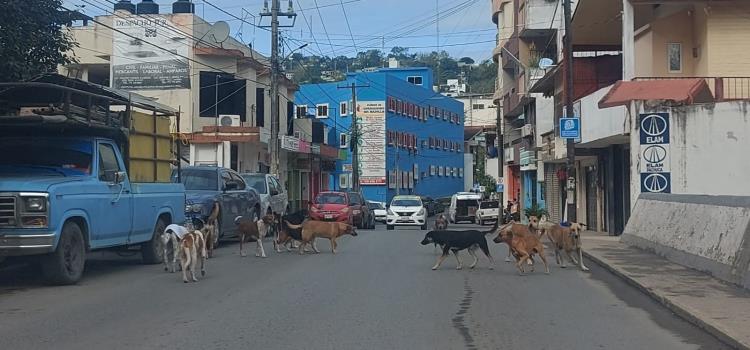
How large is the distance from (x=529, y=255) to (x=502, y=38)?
141 ft

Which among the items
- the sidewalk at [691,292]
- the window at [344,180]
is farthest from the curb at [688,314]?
the window at [344,180]

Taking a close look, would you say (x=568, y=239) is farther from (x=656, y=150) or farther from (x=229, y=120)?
(x=229, y=120)

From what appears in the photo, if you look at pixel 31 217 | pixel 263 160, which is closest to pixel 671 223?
pixel 31 217

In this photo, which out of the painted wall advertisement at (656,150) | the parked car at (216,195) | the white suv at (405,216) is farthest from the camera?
the white suv at (405,216)

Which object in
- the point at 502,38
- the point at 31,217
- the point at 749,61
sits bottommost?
the point at 31,217

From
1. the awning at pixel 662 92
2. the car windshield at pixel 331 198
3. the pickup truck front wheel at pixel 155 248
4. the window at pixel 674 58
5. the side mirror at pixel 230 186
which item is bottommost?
the pickup truck front wheel at pixel 155 248

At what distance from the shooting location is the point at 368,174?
75375mm

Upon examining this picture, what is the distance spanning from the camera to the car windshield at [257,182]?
2695 cm

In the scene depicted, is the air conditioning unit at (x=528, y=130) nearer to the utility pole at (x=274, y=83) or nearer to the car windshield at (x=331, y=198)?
the car windshield at (x=331, y=198)

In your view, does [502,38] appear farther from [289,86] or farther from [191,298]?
[191,298]

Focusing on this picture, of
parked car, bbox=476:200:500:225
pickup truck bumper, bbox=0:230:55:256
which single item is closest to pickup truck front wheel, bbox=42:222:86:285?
pickup truck bumper, bbox=0:230:55:256

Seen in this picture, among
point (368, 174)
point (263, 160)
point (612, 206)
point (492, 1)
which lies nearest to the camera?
point (612, 206)

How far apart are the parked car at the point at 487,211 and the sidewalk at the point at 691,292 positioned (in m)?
33.1

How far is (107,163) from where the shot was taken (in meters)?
14.8
